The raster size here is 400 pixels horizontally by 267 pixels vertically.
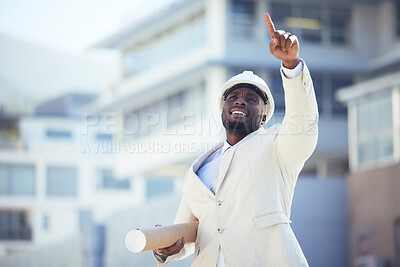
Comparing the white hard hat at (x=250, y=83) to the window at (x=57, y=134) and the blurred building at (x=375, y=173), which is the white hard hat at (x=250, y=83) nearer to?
the blurred building at (x=375, y=173)

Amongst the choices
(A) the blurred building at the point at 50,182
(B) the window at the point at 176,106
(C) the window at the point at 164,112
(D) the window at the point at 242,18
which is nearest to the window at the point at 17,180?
(A) the blurred building at the point at 50,182

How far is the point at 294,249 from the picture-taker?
14.8ft

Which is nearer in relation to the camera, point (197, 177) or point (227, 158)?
point (227, 158)

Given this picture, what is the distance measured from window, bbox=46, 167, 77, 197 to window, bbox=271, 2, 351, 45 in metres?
35.3

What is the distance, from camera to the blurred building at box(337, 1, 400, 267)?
62.7ft

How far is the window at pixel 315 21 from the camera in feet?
93.2

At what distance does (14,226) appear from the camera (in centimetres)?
6053

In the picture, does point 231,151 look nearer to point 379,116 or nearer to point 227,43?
point 379,116

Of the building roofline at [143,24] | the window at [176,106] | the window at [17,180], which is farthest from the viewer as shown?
the window at [17,180]

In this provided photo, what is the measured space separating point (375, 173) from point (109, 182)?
4667cm

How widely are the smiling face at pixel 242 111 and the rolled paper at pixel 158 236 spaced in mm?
612

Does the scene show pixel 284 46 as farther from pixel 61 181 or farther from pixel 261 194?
pixel 61 181

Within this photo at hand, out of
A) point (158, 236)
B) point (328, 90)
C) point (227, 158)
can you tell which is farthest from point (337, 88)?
point (158, 236)

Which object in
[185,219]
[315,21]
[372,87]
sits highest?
[315,21]
